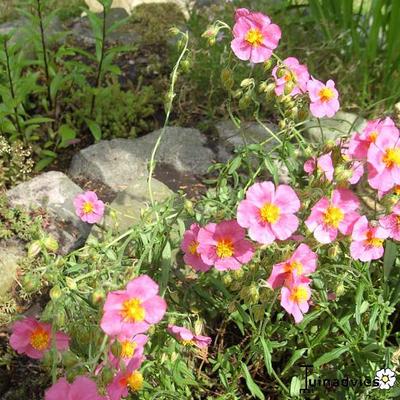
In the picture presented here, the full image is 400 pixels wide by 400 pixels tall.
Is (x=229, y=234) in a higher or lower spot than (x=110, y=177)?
higher

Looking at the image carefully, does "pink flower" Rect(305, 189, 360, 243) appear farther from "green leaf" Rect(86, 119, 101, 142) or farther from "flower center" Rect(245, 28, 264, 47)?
"green leaf" Rect(86, 119, 101, 142)

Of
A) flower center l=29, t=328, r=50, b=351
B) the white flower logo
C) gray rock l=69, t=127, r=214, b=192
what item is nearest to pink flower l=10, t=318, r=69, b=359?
flower center l=29, t=328, r=50, b=351

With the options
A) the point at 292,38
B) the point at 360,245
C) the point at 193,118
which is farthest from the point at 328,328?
the point at 292,38

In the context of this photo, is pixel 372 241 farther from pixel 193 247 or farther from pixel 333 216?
pixel 193 247

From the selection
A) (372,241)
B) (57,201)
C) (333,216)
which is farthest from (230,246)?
(57,201)

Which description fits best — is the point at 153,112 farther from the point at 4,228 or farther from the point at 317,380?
the point at 317,380

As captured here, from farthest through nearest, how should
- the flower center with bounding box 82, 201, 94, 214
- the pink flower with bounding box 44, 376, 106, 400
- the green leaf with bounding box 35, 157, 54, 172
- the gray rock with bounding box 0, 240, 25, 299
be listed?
1. the green leaf with bounding box 35, 157, 54, 172
2. the gray rock with bounding box 0, 240, 25, 299
3. the flower center with bounding box 82, 201, 94, 214
4. the pink flower with bounding box 44, 376, 106, 400
